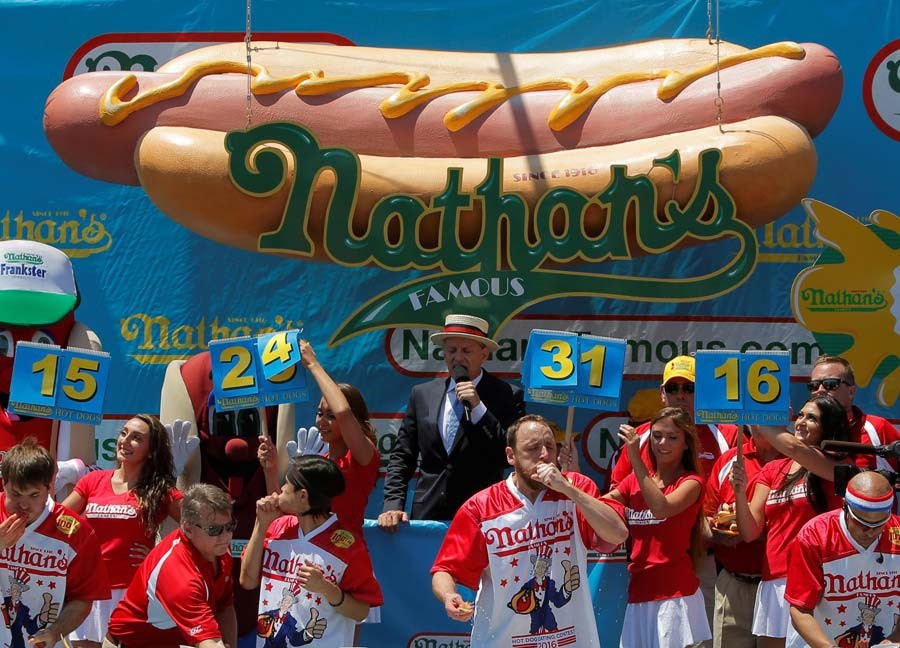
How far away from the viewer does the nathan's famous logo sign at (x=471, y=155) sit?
656cm

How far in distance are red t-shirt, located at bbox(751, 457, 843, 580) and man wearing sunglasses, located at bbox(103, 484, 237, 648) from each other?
2.22 m

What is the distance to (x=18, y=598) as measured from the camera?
461 centimetres

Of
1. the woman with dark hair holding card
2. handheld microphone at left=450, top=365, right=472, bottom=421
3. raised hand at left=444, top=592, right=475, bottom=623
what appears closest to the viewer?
raised hand at left=444, top=592, right=475, bottom=623

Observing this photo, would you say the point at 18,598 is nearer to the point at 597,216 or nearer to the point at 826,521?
the point at 826,521

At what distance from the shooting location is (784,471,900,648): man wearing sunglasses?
174 inches

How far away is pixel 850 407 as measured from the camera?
5547 millimetres

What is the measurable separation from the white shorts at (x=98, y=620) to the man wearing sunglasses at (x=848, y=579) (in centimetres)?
275

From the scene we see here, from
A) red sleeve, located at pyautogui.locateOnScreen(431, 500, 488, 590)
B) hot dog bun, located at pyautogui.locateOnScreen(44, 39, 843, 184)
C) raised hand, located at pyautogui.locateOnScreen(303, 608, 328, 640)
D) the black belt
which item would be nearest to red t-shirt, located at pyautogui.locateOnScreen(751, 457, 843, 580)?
the black belt

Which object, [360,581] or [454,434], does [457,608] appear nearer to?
[360,581]

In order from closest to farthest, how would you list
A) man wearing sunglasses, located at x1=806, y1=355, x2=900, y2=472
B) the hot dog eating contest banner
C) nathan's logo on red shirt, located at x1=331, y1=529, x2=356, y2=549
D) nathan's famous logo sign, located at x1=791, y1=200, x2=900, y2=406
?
nathan's logo on red shirt, located at x1=331, y1=529, x2=356, y2=549
man wearing sunglasses, located at x1=806, y1=355, x2=900, y2=472
the hot dog eating contest banner
nathan's famous logo sign, located at x1=791, y1=200, x2=900, y2=406

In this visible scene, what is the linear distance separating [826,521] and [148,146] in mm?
4095

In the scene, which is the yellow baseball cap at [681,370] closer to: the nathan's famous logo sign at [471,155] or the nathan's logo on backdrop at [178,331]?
the nathan's famous logo sign at [471,155]

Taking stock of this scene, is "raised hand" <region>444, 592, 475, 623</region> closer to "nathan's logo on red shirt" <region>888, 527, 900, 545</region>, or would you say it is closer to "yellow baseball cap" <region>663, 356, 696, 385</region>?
"nathan's logo on red shirt" <region>888, 527, 900, 545</region>

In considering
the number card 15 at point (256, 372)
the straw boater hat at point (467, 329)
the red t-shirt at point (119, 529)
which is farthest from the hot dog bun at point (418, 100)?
the red t-shirt at point (119, 529)
